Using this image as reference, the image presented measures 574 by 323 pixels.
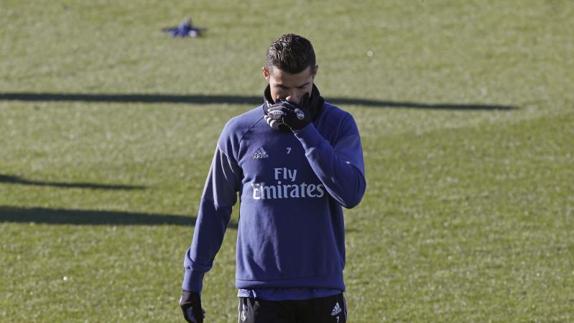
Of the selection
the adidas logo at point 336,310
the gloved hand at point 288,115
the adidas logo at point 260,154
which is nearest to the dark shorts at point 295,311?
the adidas logo at point 336,310

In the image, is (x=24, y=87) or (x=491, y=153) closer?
(x=491, y=153)

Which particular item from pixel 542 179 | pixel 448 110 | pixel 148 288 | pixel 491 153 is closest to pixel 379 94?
pixel 448 110

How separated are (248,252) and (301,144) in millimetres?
595

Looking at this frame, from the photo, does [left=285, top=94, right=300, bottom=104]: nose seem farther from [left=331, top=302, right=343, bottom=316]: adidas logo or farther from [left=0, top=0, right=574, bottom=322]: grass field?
[left=0, top=0, right=574, bottom=322]: grass field

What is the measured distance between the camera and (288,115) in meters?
5.98

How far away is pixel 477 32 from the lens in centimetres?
2870

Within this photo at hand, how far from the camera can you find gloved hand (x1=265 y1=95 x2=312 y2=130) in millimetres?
5977

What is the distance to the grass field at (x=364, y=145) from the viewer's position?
38.3 ft

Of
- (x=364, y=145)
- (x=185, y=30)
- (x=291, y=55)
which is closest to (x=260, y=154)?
(x=291, y=55)

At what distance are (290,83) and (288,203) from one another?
0.57 m

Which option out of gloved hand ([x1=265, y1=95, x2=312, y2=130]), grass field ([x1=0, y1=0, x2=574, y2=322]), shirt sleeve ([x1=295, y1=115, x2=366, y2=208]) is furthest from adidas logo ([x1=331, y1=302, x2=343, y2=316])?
grass field ([x1=0, y1=0, x2=574, y2=322])

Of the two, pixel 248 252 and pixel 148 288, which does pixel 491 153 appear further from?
pixel 248 252

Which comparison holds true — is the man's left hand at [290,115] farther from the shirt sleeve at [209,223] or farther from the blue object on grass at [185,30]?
the blue object on grass at [185,30]

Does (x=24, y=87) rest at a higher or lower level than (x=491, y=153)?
higher
